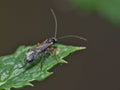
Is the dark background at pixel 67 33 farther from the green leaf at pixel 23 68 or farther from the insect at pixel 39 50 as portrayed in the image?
the green leaf at pixel 23 68

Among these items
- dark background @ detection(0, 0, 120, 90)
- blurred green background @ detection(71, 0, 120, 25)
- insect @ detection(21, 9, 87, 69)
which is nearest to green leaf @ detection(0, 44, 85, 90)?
insect @ detection(21, 9, 87, 69)

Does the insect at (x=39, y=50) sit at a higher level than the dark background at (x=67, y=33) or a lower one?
higher

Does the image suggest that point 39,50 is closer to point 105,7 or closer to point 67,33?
point 105,7

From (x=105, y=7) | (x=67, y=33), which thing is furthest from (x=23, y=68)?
(x=67, y=33)

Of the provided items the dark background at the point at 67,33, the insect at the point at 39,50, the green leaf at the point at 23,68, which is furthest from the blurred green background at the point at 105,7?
the dark background at the point at 67,33

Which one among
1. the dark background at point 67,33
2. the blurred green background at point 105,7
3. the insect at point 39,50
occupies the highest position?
the blurred green background at point 105,7

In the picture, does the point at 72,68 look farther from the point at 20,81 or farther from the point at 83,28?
the point at 20,81

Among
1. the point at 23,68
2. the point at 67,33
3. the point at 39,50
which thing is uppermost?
the point at 39,50
